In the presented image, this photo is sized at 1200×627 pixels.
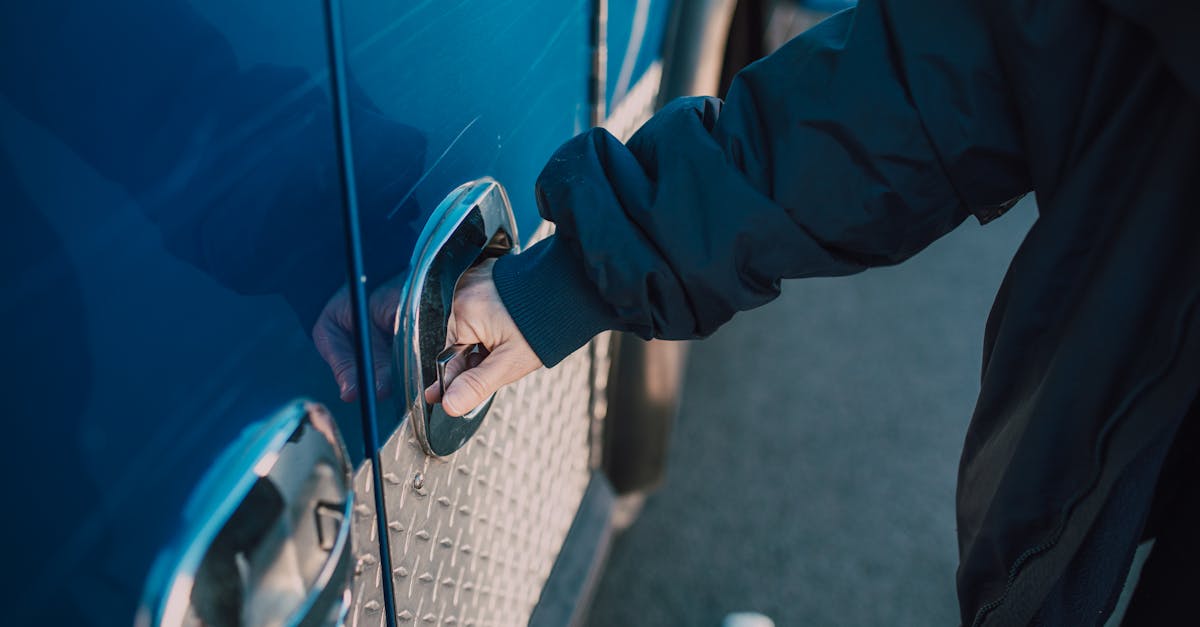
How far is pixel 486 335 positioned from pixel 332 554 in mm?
317

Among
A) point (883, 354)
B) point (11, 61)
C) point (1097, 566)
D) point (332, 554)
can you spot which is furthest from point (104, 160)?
point (883, 354)

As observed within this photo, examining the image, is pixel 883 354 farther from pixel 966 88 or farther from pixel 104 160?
pixel 104 160

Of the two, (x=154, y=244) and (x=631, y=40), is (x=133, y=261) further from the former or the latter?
(x=631, y=40)

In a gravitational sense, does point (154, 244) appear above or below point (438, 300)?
above

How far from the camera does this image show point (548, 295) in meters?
0.95

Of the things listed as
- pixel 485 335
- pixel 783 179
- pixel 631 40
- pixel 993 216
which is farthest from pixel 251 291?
pixel 631 40

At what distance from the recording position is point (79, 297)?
0.47 meters

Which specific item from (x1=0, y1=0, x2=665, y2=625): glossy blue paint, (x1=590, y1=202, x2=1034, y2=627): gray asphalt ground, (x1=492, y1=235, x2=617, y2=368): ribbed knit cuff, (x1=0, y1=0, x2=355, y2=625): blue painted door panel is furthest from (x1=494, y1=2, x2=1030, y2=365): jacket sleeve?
(x1=590, y1=202, x2=1034, y2=627): gray asphalt ground

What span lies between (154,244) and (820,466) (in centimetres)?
195

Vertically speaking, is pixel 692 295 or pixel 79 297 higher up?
pixel 79 297

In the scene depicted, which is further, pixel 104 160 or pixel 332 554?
pixel 332 554

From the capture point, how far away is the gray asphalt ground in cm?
193

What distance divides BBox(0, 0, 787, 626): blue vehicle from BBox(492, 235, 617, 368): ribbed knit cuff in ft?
0.18

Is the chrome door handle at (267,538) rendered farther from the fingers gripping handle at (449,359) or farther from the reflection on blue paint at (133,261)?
the fingers gripping handle at (449,359)
